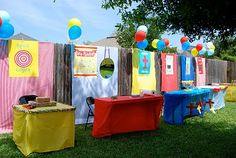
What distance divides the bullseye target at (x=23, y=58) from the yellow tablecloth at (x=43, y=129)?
1.71 meters

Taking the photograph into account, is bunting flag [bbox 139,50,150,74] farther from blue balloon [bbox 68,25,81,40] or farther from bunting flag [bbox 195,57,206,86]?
bunting flag [bbox 195,57,206,86]

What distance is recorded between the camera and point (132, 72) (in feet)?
31.5

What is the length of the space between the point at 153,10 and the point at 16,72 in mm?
4434

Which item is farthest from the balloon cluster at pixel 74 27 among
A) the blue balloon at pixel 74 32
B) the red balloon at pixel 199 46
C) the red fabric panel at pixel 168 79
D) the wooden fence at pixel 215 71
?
the wooden fence at pixel 215 71

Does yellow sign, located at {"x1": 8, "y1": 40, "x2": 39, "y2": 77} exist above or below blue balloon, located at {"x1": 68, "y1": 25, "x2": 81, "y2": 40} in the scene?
below

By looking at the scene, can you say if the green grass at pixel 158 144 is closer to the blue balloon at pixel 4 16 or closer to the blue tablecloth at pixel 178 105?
the blue tablecloth at pixel 178 105

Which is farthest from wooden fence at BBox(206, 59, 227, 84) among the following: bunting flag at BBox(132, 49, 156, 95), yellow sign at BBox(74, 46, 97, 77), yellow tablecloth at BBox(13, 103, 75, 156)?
yellow tablecloth at BBox(13, 103, 75, 156)

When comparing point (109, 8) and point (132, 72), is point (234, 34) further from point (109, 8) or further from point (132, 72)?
point (132, 72)

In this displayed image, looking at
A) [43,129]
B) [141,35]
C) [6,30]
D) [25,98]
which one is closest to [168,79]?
[141,35]

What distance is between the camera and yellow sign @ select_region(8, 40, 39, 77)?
6.76m

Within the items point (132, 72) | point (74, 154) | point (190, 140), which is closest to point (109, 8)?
point (74, 154)

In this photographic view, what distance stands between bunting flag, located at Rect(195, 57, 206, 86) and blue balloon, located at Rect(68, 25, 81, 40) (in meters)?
7.46

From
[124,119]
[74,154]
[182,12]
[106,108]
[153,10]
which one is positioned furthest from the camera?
[124,119]

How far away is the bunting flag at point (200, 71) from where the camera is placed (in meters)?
13.5
